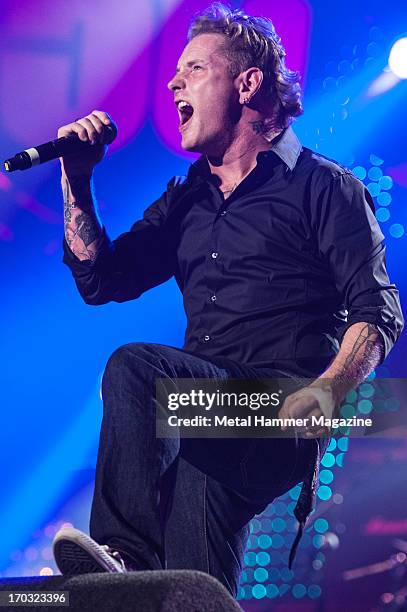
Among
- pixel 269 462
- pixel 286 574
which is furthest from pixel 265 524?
pixel 269 462

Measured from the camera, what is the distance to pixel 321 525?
7.48 feet

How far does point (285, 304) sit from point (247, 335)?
0.11m

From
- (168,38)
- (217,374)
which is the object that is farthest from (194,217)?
(168,38)

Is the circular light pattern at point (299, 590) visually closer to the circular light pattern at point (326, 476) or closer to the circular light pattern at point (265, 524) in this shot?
the circular light pattern at point (265, 524)

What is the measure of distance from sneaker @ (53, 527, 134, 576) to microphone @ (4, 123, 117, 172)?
897 millimetres

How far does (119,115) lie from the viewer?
103 inches

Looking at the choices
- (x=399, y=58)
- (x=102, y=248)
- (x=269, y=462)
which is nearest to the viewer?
(x=269, y=462)

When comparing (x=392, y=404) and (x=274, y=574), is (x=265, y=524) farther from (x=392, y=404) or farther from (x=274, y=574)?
(x=392, y=404)

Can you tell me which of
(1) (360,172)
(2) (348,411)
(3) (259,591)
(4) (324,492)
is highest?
(1) (360,172)

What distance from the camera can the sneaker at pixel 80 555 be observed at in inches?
40.4

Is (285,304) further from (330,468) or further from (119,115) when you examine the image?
(119,115)

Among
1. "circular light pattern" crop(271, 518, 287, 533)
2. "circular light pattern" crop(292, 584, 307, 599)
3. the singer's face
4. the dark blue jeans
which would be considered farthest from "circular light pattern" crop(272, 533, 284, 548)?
the singer's face

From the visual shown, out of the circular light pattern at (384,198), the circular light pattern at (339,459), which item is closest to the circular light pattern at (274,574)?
the circular light pattern at (339,459)

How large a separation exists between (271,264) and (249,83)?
61 cm
